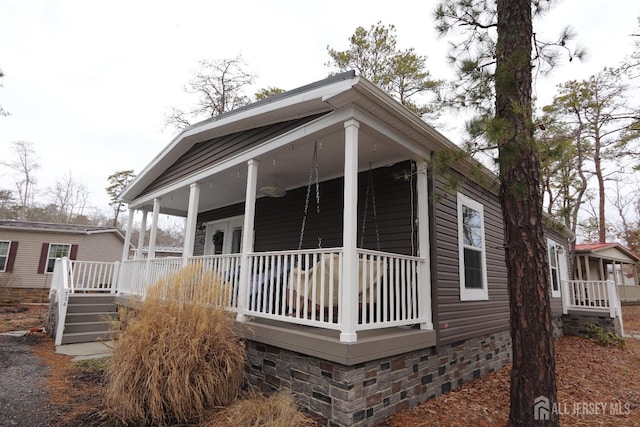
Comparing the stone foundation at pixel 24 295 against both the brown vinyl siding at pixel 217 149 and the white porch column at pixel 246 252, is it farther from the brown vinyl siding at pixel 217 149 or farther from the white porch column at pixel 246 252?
the white porch column at pixel 246 252

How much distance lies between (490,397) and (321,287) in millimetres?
2822

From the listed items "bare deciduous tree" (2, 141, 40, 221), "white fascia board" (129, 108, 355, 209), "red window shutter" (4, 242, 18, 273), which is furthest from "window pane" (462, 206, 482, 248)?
"bare deciduous tree" (2, 141, 40, 221)

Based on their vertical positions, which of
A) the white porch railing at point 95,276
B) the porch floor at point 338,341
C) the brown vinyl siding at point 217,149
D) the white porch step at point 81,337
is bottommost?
the white porch step at point 81,337

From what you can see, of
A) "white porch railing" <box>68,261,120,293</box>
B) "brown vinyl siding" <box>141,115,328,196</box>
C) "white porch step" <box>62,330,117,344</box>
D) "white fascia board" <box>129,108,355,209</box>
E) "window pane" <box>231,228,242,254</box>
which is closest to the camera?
"white fascia board" <box>129,108,355,209</box>

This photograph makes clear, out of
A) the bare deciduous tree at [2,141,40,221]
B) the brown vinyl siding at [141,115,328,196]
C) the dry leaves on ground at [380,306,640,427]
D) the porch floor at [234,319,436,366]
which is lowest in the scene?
the dry leaves on ground at [380,306,640,427]

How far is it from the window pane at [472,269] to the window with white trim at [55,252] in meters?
16.4

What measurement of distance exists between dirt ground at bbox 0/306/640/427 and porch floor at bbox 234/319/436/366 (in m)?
0.69

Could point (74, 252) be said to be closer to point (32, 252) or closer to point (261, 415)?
point (32, 252)

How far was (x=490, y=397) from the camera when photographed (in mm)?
4242

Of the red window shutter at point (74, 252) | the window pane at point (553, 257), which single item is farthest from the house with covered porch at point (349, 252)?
the red window shutter at point (74, 252)

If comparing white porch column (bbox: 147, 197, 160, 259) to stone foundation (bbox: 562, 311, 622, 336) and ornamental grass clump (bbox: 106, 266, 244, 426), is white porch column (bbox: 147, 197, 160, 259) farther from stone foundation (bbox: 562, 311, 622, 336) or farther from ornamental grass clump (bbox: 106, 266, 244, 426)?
stone foundation (bbox: 562, 311, 622, 336)

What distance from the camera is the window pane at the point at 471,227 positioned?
558cm

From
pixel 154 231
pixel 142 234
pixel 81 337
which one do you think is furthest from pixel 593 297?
pixel 81 337

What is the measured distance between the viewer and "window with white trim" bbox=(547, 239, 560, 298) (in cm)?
916
